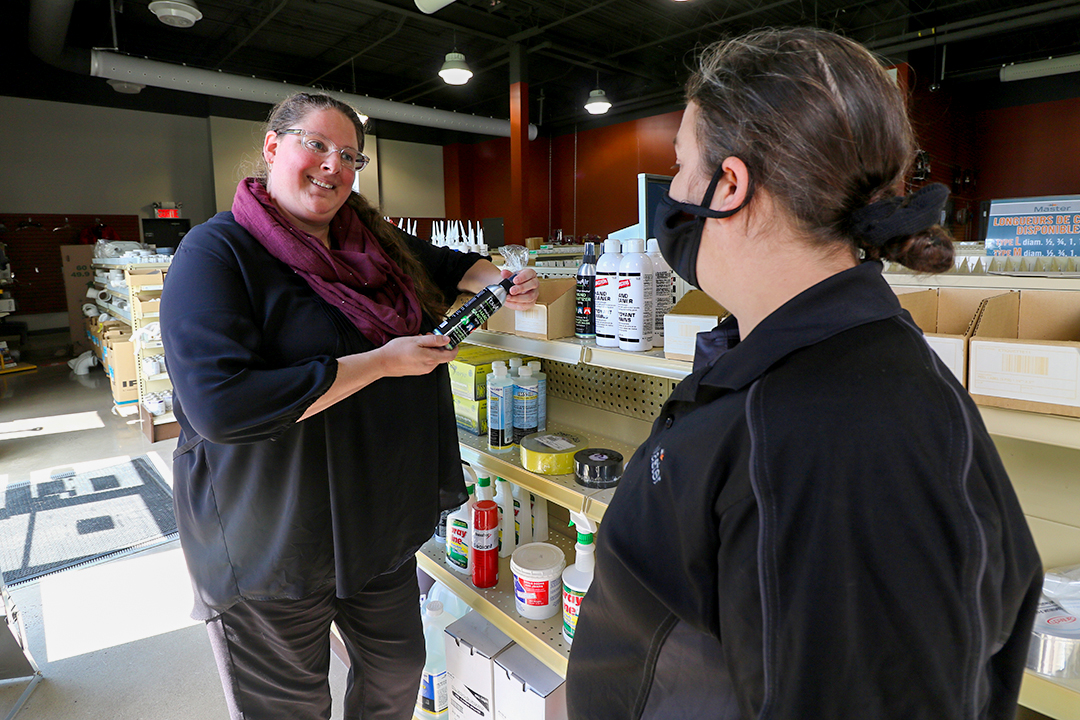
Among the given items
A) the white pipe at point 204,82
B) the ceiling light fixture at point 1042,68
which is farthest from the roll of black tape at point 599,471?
the ceiling light fixture at point 1042,68

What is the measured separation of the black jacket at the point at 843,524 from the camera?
1.85ft

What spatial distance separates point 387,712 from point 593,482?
94 centimetres

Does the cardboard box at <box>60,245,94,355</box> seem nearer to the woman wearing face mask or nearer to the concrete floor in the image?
the concrete floor

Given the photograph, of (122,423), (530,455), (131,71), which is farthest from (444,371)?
(131,71)

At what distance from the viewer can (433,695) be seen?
2.20m

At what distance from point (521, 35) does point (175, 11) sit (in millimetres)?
4797

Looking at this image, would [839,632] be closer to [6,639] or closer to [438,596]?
[438,596]

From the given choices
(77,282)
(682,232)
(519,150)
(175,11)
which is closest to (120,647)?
(682,232)

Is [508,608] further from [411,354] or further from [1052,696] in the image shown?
[1052,696]

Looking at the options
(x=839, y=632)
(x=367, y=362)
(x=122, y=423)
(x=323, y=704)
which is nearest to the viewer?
(x=839, y=632)

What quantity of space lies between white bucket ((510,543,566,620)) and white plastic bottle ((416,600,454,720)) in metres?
0.52

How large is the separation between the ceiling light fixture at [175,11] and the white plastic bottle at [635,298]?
7.19 meters

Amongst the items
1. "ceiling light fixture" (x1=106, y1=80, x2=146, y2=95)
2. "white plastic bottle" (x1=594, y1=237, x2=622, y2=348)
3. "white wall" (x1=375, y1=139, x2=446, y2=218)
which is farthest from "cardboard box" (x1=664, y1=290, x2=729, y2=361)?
"white wall" (x1=375, y1=139, x2=446, y2=218)

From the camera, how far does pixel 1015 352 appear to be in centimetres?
99
